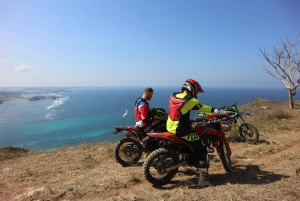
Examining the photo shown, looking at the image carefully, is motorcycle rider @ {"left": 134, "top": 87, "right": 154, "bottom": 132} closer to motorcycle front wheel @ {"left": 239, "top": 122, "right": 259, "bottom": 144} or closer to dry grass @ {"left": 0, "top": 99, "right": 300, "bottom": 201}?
dry grass @ {"left": 0, "top": 99, "right": 300, "bottom": 201}

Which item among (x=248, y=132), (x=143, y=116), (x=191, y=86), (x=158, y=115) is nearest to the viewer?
(x=191, y=86)

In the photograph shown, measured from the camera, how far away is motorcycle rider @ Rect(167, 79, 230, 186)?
383 cm

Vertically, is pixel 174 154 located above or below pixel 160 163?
above

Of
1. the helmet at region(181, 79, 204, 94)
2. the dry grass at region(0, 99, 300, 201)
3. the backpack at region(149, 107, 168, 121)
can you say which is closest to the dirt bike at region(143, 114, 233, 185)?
the dry grass at region(0, 99, 300, 201)

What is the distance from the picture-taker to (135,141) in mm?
5613

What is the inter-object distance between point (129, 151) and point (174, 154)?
1807 millimetres

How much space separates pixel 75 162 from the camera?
6180 mm

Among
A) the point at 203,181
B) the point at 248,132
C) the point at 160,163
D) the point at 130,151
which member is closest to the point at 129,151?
the point at 130,151

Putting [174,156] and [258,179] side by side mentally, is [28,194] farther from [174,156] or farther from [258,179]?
[258,179]

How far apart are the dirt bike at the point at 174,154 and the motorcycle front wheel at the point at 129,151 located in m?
1.15

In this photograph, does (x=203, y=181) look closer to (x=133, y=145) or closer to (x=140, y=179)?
(x=140, y=179)

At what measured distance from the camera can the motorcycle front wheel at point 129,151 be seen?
5551 mm

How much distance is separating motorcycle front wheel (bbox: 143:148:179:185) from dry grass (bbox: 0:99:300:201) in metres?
0.17

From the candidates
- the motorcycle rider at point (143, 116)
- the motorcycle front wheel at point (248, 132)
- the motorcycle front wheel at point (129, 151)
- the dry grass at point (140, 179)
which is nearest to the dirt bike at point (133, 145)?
the motorcycle front wheel at point (129, 151)
